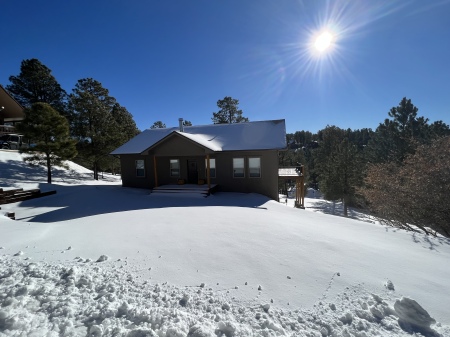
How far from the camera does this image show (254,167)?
1477cm

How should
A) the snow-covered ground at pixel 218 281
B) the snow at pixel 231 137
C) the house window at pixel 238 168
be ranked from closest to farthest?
the snow-covered ground at pixel 218 281 < the snow at pixel 231 137 < the house window at pixel 238 168

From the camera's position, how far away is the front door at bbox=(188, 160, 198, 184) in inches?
634

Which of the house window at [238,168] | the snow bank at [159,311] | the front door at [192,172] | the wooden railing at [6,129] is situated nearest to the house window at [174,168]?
the front door at [192,172]

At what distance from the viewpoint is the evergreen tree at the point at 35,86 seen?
27.0 m

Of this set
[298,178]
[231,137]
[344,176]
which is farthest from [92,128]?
[344,176]

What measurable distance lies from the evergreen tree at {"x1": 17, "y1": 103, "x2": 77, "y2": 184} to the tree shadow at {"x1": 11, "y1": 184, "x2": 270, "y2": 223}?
3.17m

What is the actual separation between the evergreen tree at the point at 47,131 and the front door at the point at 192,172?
9489 millimetres

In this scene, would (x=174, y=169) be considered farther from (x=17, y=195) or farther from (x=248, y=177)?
(x=17, y=195)

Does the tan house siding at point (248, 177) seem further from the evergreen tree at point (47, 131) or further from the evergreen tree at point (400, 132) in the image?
the evergreen tree at point (400, 132)

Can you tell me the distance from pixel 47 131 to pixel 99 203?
8672mm

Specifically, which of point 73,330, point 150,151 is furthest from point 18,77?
point 73,330

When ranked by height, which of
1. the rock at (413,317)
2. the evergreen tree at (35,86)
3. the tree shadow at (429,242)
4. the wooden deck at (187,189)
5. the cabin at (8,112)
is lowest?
the tree shadow at (429,242)

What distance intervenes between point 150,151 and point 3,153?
52.8 ft

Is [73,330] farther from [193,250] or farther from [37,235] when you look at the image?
[37,235]
